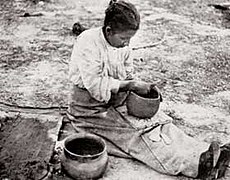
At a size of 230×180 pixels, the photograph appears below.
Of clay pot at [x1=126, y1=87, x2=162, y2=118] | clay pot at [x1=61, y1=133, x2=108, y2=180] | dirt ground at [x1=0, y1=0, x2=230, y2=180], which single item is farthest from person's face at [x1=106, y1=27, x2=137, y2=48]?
dirt ground at [x1=0, y1=0, x2=230, y2=180]

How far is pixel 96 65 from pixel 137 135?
673 mm

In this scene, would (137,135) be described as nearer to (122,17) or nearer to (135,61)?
(122,17)

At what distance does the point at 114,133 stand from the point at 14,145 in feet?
2.78

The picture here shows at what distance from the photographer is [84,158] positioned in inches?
128

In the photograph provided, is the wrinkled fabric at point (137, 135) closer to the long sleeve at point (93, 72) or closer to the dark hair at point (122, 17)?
the long sleeve at point (93, 72)

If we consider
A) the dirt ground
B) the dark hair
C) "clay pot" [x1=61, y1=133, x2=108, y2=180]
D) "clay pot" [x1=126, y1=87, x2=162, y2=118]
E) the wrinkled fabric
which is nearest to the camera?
"clay pot" [x1=61, y1=133, x2=108, y2=180]

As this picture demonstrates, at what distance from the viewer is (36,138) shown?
12.6 ft

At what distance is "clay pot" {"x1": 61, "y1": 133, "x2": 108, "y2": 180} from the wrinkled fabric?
0.29m

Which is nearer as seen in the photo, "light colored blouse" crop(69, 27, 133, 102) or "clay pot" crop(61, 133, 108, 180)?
"clay pot" crop(61, 133, 108, 180)

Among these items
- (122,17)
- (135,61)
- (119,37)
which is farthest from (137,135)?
(135,61)

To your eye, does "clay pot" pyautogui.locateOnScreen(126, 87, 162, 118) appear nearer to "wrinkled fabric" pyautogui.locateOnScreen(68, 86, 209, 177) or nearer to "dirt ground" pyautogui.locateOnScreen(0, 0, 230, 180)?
"wrinkled fabric" pyautogui.locateOnScreen(68, 86, 209, 177)

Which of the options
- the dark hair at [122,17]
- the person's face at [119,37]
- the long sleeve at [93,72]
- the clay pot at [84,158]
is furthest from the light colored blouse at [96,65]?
the clay pot at [84,158]

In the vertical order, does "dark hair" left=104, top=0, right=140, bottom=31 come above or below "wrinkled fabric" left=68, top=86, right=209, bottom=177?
above

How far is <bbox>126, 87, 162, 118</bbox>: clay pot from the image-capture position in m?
3.63
